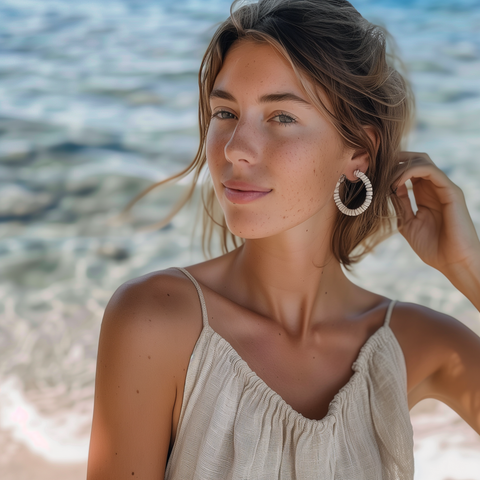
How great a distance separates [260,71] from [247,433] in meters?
1.07

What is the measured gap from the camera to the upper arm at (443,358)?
2.02 metres

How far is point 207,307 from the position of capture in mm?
1802

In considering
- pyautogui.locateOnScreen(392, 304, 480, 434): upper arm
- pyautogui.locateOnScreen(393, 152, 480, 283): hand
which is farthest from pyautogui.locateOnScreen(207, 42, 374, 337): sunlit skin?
pyautogui.locateOnScreen(392, 304, 480, 434): upper arm

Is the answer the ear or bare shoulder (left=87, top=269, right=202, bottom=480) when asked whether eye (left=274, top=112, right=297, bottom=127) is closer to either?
the ear

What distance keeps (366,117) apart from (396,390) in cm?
93

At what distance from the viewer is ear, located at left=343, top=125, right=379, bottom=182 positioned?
197cm

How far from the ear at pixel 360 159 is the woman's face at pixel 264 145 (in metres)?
0.21

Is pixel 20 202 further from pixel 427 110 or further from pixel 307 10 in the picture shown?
pixel 427 110

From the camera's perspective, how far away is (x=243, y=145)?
1650 mm

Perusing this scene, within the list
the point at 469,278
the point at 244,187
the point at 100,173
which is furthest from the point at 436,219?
the point at 100,173

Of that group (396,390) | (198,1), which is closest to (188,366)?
(396,390)

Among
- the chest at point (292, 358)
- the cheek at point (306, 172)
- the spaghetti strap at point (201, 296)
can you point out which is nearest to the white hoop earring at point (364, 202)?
the cheek at point (306, 172)

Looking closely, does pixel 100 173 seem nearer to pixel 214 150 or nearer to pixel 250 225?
pixel 214 150

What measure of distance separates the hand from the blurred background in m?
1.19
